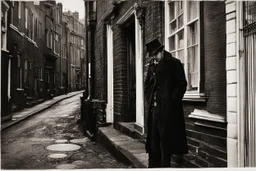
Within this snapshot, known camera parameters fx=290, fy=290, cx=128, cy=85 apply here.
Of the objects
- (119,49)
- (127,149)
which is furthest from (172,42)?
(119,49)

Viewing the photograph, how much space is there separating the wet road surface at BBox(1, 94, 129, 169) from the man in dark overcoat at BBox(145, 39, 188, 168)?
93 cm

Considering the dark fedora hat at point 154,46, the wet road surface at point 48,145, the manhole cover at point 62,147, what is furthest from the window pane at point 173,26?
the manhole cover at point 62,147

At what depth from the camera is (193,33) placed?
10.2 ft

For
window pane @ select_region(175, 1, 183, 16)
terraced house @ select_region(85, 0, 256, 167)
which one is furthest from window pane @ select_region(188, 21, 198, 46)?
window pane @ select_region(175, 1, 183, 16)

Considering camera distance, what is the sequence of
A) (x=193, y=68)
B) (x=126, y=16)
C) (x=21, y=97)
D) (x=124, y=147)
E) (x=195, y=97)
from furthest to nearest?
1. (x=126, y=16)
2. (x=124, y=147)
3. (x=21, y=97)
4. (x=193, y=68)
5. (x=195, y=97)

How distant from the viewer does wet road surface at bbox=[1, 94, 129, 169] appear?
3.16 metres

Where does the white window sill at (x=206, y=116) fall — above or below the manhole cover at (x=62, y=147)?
above

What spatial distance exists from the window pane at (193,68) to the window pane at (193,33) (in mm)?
65

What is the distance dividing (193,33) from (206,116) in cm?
92

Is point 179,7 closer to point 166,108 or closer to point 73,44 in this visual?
point 166,108

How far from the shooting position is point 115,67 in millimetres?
5914

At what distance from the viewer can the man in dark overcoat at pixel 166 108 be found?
2586 millimetres

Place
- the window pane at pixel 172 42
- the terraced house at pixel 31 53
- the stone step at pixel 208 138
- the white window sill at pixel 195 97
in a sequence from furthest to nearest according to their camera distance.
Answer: the window pane at pixel 172 42 → the terraced house at pixel 31 53 → the white window sill at pixel 195 97 → the stone step at pixel 208 138

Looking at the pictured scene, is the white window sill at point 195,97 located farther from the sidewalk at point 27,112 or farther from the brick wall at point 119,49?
the sidewalk at point 27,112
